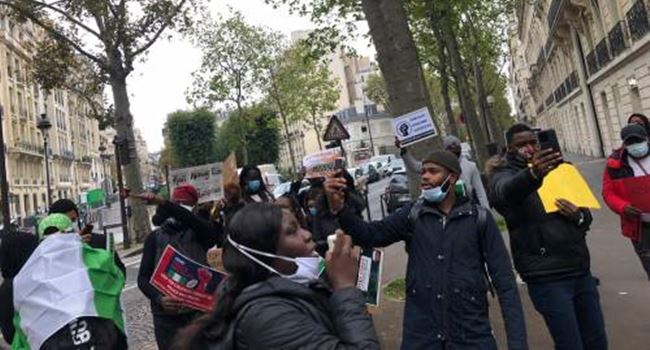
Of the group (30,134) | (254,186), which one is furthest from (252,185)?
(30,134)

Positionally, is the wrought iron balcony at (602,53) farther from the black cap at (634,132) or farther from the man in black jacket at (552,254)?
the man in black jacket at (552,254)

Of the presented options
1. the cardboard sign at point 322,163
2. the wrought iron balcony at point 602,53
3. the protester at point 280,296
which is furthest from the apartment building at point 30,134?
the protester at point 280,296

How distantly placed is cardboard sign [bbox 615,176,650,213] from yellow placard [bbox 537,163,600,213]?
1.39 m

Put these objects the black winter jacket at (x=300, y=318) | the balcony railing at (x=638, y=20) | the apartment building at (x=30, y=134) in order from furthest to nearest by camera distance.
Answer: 1. the apartment building at (x=30, y=134)
2. the balcony railing at (x=638, y=20)
3. the black winter jacket at (x=300, y=318)

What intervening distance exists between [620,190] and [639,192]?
0.17 metres

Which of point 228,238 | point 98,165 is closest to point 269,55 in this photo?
point 228,238

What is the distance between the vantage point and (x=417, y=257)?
3383 millimetres

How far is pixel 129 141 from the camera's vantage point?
22422 millimetres

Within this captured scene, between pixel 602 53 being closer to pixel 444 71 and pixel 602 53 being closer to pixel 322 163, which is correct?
pixel 444 71

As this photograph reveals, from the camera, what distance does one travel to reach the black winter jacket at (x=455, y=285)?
317cm

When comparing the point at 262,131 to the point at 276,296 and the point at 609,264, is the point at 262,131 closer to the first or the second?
the point at 609,264

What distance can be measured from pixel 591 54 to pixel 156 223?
27.8 metres

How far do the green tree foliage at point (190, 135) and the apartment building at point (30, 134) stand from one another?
729cm

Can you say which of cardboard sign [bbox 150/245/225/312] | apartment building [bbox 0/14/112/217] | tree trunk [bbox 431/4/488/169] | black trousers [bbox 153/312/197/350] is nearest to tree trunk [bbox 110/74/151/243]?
tree trunk [bbox 431/4/488/169]
